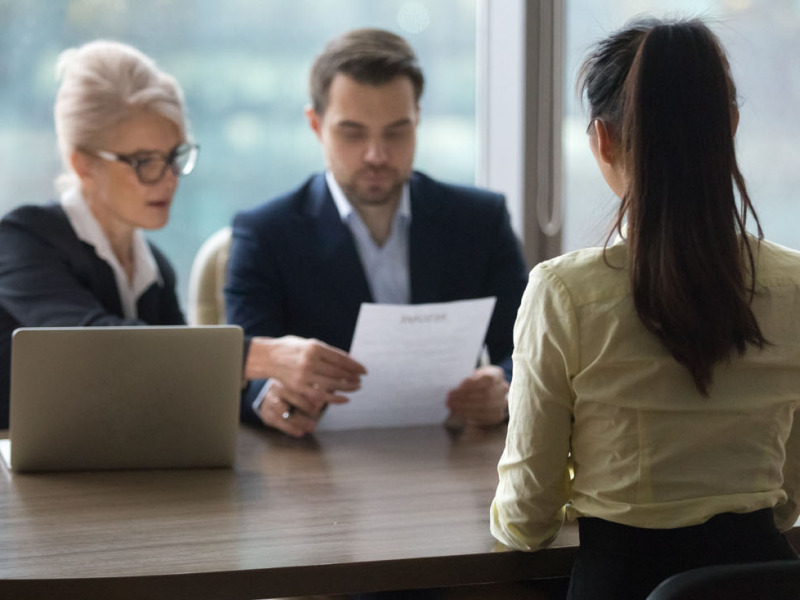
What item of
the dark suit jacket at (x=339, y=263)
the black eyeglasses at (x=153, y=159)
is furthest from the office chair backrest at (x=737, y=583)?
the black eyeglasses at (x=153, y=159)

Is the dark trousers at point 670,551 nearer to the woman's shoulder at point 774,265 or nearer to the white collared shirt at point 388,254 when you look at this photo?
the woman's shoulder at point 774,265

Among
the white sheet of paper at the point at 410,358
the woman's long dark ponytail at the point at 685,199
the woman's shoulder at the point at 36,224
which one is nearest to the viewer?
the woman's long dark ponytail at the point at 685,199

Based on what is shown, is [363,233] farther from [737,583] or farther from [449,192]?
[737,583]

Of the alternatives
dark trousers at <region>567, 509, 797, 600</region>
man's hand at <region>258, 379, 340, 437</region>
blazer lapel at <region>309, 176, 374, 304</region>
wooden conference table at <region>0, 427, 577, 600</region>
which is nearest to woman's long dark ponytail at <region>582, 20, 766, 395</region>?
dark trousers at <region>567, 509, 797, 600</region>

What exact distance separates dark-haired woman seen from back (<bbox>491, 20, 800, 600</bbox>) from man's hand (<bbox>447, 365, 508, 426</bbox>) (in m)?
0.82

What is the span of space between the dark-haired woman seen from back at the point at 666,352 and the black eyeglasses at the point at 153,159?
1517 mm

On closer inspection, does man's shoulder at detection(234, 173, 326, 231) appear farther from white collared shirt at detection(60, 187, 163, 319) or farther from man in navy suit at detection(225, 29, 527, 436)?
white collared shirt at detection(60, 187, 163, 319)

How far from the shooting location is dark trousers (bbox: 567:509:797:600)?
3.76 ft

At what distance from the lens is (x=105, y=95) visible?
8.13ft

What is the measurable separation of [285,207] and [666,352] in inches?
60.4

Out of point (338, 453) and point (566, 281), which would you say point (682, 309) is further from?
point (338, 453)

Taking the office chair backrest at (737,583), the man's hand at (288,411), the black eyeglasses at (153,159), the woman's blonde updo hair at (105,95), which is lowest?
the man's hand at (288,411)

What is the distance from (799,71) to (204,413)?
6.52ft

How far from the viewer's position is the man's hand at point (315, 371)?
1.92 m
